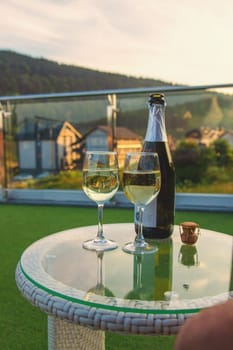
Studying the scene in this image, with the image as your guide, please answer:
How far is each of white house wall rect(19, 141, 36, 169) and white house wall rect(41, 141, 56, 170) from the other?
0.40ft

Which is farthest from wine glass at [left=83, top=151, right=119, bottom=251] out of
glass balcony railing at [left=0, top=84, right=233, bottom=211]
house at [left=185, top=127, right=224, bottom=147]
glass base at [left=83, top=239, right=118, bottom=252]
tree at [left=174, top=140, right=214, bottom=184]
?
house at [left=185, top=127, right=224, bottom=147]

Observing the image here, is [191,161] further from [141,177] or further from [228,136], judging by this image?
[141,177]

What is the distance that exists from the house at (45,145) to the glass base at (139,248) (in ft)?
10.8

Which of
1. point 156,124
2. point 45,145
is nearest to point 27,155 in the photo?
point 45,145

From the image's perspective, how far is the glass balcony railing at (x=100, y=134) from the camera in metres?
3.75

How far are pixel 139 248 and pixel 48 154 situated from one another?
3510mm

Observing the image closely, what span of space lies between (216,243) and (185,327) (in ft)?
2.39

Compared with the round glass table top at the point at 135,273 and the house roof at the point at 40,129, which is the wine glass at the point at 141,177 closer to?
the round glass table top at the point at 135,273

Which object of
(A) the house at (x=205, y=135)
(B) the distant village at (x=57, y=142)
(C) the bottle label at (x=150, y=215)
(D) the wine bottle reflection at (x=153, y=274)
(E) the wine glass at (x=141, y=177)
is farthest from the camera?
(B) the distant village at (x=57, y=142)

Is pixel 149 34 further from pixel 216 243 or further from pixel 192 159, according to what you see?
pixel 216 243

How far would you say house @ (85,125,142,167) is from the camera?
12.4ft

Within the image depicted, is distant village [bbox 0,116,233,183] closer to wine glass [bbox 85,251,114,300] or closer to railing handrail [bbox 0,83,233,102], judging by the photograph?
railing handrail [bbox 0,83,233,102]

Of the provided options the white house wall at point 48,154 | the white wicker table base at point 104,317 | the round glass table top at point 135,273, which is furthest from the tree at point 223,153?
the white wicker table base at point 104,317

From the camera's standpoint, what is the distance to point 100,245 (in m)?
0.93
